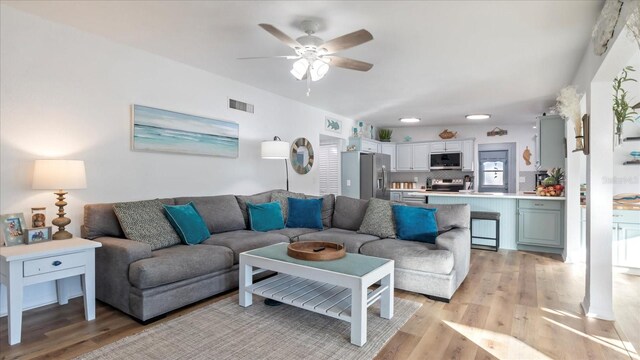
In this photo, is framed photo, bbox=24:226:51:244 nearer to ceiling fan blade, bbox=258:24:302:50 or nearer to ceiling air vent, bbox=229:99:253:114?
ceiling fan blade, bbox=258:24:302:50

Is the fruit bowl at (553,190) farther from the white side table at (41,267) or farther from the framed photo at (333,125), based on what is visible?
the white side table at (41,267)

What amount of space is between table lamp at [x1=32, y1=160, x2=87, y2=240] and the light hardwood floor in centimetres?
74

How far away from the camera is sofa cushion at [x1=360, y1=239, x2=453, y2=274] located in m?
3.02

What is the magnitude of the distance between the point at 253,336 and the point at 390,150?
260 inches

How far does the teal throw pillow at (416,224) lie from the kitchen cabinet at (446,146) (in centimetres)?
468

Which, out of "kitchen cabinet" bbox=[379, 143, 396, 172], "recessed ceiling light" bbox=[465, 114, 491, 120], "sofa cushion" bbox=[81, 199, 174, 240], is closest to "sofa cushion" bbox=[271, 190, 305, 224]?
"sofa cushion" bbox=[81, 199, 174, 240]

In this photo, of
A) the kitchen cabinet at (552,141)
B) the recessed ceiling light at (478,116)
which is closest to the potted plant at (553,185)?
the kitchen cabinet at (552,141)

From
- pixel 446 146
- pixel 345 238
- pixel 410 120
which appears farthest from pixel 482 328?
pixel 446 146

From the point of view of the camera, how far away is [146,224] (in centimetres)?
306

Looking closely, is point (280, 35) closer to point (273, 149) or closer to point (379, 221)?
point (273, 149)

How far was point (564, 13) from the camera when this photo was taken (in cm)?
259

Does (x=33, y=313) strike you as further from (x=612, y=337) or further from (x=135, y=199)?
(x=612, y=337)

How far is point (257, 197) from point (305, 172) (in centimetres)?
161

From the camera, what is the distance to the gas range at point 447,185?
779cm
